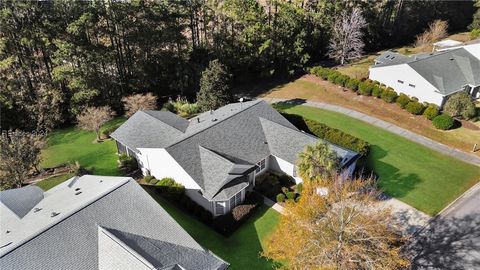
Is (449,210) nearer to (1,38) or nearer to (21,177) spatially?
(21,177)

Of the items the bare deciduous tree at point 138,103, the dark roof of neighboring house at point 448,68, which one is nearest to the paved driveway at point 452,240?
the dark roof of neighboring house at point 448,68

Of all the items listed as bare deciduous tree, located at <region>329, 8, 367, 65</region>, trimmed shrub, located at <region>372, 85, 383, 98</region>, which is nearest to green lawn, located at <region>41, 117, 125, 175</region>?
trimmed shrub, located at <region>372, 85, 383, 98</region>

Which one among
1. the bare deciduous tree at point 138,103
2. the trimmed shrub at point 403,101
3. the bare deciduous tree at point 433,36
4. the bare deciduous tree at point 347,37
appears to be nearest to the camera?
the bare deciduous tree at point 138,103

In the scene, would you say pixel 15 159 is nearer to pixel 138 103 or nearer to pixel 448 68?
pixel 138 103

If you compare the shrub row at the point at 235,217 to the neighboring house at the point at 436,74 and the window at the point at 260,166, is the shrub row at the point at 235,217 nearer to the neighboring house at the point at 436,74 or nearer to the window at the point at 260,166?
the window at the point at 260,166

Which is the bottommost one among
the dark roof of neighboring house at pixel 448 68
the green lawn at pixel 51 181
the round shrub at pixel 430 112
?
the green lawn at pixel 51 181

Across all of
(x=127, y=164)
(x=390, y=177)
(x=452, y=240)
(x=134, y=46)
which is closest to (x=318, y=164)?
(x=390, y=177)

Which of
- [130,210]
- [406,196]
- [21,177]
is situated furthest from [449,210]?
[21,177]
